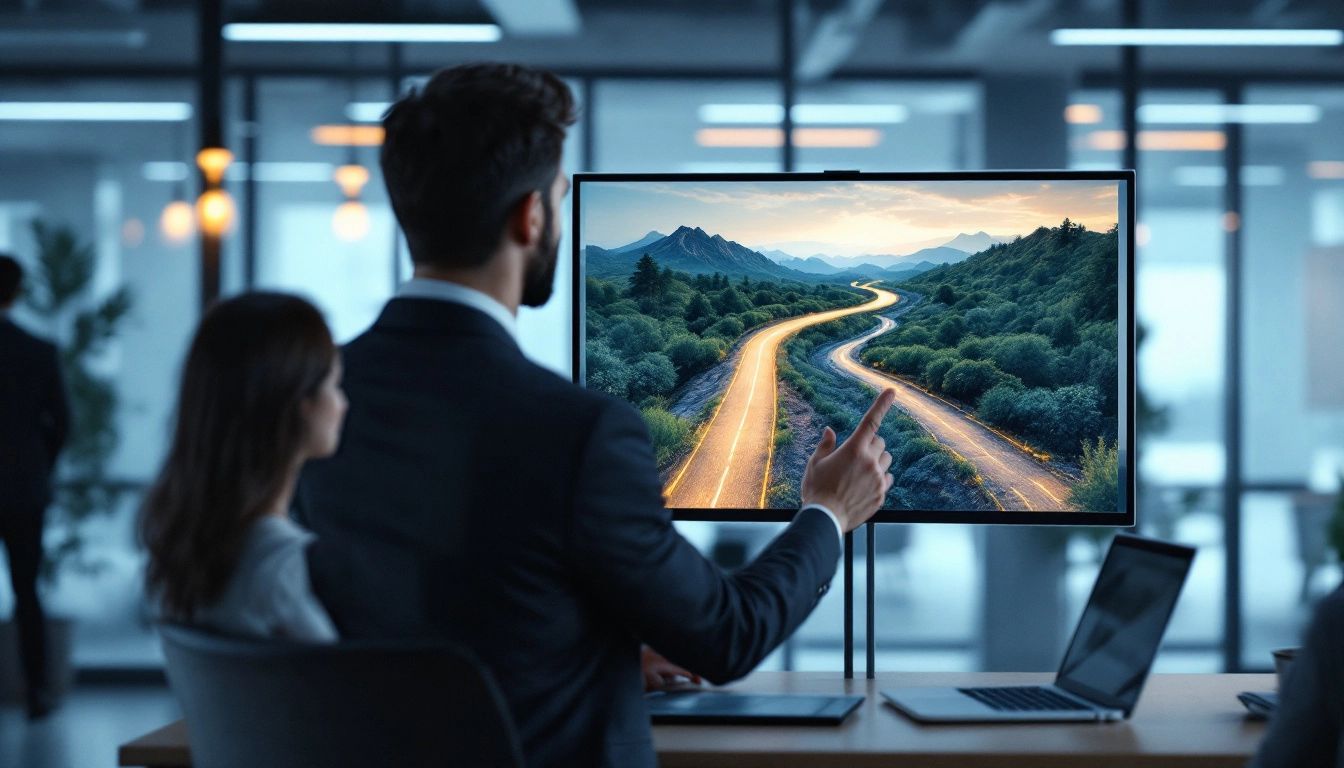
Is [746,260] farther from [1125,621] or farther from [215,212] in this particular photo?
[215,212]

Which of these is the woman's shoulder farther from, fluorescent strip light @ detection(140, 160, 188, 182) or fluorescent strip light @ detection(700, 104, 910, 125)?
fluorescent strip light @ detection(140, 160, 188, 182)

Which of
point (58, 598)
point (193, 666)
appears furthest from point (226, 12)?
point (193, 666)

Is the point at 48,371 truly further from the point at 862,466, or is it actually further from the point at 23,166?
the point at 862,466

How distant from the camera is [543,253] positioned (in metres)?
1.48

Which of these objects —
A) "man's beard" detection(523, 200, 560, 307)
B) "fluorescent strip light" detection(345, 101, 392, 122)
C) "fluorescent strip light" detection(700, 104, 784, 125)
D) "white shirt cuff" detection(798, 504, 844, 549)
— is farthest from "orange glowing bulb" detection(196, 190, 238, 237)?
"white shirt cuff" detection(798, 504, 844, 549)

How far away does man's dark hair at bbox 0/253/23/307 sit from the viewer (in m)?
4.89

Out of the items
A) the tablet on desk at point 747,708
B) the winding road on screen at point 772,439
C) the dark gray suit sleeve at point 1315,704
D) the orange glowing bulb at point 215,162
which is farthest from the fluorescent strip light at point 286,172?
the dark gray suit sleeve at point 1315,704

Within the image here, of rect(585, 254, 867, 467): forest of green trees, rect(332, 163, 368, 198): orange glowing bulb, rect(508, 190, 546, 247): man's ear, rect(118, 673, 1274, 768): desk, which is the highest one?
rect(332, 163, 368, 198): orange glowing bulb

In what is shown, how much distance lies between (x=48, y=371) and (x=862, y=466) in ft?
13.6

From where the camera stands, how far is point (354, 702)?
3.06 feet

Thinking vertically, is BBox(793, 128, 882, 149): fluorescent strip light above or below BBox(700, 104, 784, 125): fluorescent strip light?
below

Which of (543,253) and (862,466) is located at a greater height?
(543,253)

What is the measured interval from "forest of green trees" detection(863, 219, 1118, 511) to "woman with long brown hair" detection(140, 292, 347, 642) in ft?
3.42

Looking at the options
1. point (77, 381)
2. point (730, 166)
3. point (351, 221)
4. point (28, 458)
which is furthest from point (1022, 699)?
point (77, 381)
